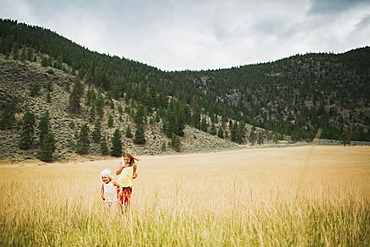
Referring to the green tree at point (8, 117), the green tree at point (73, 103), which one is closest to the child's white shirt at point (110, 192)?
the green tree at point (8, 117)

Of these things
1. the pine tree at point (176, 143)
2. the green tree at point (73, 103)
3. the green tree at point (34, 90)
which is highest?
the green tree at point (34, 90)

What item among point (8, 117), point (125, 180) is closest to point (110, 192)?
point (125, 180)

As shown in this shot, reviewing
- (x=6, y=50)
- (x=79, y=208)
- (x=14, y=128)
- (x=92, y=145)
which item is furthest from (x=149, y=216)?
(x=6, y=50)

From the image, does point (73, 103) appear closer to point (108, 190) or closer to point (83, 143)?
point (83, 143)

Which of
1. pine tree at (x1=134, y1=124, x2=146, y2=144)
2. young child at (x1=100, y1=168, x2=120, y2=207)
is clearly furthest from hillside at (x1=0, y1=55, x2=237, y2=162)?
young child at (x1=100, y1=168, x2=120, y2=207)

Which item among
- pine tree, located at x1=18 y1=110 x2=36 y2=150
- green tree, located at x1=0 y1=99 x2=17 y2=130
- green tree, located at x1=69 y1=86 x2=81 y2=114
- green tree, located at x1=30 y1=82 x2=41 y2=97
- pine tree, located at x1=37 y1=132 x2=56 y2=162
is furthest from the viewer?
green tree, located at x1=69 y1=86 x2=81 y2=114

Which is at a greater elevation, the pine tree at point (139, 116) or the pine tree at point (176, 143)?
the pine tree at point (139, 116)

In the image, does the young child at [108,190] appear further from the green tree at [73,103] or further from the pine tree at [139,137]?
the green tree at [73,103]

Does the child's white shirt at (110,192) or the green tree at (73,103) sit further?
Result: the green tree at (73,103)

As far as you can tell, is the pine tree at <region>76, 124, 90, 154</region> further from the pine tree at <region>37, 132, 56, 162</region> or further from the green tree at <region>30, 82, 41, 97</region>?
the green tree at <region>30, 82, 41, 97</region>

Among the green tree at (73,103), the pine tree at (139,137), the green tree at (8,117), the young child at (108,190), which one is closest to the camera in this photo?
the young child at (108,190)

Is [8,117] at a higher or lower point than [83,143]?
higher

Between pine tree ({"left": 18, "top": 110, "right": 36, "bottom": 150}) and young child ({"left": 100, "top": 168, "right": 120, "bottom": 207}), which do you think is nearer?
young child ({"left": 100, "top": 168, "right": 120, "bottom": 207})

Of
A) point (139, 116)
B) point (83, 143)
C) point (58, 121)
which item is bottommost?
point (83, 143)
